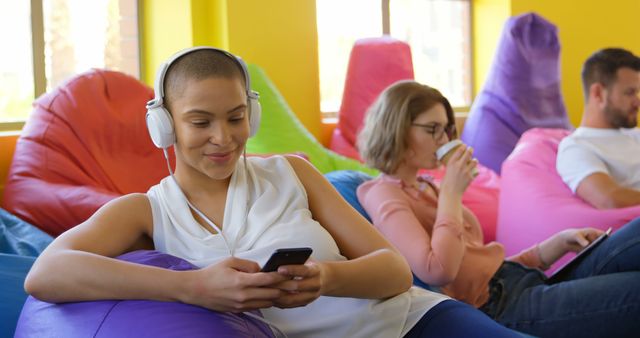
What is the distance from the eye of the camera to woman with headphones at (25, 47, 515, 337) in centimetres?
159

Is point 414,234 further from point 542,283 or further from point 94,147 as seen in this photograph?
point 94,147

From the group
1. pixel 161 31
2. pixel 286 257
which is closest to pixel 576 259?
pixel 286 257

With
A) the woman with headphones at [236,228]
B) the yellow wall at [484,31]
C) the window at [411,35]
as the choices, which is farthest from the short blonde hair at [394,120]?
the yellow wall at [484,31]

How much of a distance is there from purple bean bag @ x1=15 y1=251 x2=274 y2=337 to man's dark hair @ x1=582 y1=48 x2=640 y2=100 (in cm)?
252

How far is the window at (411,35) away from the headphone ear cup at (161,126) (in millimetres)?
3423

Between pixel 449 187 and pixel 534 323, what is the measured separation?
1.38 ft

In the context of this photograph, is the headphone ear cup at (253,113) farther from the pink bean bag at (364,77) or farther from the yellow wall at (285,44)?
the pink bean bag at (364,77)

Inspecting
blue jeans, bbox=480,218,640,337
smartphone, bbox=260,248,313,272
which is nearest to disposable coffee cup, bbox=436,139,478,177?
blue jeans, bbox=480,218,640,337

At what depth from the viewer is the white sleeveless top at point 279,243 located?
1625mm

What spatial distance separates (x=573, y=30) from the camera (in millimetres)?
6094

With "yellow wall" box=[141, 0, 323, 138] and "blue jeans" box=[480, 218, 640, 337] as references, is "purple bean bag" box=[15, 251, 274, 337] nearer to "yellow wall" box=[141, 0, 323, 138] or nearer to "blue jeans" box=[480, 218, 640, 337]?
"blue jeans" box=[480, 218, 640, 337]

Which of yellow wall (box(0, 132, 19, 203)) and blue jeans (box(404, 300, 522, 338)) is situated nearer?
blue jeans (box(404, 300, 522, 338))

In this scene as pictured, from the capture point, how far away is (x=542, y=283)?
243 centimetres

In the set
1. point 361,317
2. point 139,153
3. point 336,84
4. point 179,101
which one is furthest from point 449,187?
point 336,84
